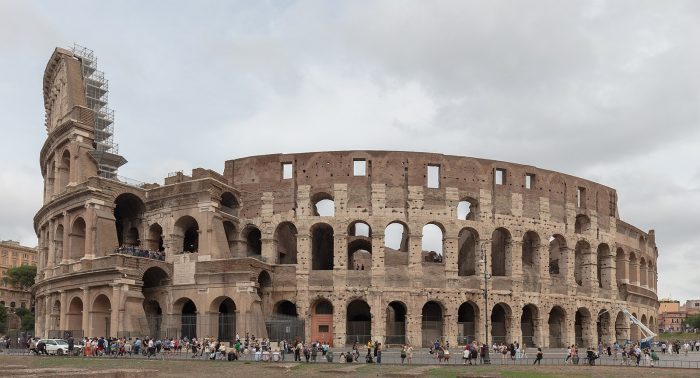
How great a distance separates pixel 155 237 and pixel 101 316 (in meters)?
6.16

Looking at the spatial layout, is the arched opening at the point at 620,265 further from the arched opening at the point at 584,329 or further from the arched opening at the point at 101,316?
the arched opening at the point at 101,316

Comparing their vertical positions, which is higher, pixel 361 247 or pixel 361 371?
pixel 361 247

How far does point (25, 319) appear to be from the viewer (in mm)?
76812

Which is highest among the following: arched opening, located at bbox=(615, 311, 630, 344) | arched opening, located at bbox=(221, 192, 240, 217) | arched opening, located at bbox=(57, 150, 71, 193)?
arched opening, located at bbox=(57, 150, 71, 193)

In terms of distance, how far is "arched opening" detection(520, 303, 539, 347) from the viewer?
45281mm

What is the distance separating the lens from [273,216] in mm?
43625

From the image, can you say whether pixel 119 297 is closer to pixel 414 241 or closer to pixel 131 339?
pixel 131 339

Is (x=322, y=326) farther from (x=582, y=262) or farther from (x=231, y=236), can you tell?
(x=582, y=262)

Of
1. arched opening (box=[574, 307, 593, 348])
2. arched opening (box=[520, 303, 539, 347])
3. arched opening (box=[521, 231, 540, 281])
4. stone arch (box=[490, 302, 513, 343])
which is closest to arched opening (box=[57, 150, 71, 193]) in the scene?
stone arch (box=[490, 302, 513, 343])

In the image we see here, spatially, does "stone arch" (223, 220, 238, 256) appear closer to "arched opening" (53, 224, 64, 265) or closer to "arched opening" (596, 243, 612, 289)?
"arched opening" (53, 224, 64, 265)

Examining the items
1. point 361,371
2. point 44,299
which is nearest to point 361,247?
point 44,299

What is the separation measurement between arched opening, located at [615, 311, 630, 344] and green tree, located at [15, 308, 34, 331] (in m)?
54.4

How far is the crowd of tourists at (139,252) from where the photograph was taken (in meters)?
40.6

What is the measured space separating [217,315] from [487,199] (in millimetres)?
17229
